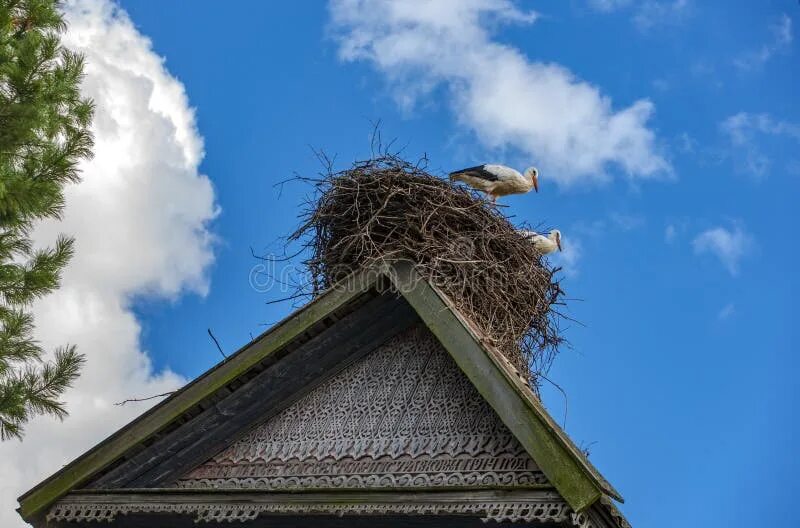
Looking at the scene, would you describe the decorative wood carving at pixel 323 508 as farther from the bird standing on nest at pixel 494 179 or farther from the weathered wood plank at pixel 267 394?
the bird standing on nest at pixel 494 179

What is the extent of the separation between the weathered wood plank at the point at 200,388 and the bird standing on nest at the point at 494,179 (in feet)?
14.3

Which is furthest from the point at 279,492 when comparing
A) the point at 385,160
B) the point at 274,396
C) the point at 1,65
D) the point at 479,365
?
the point at 1,65

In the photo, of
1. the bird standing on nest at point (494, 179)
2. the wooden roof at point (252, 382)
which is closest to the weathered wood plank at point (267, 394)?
the wooden roof at point (252, 382)

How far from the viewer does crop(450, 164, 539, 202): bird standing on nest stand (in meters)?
10.1

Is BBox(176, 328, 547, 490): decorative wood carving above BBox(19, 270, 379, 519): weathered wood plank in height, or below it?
below

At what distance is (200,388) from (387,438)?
1229 mm

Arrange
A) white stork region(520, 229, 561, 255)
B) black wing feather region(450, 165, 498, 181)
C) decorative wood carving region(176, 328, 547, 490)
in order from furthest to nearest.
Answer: black wing feather region(450, 165, 498, 181)
white stork region(520, 229, 561, 255)
decorative wood carving region(176, 328, 547, 490)

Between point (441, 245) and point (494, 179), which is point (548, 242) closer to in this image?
point (494, 179)

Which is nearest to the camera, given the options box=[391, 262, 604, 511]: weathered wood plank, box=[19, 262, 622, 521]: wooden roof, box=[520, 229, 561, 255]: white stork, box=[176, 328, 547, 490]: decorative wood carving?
box=[391, 262, 604, 511]: weathered wood plank

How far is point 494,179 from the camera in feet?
33.4

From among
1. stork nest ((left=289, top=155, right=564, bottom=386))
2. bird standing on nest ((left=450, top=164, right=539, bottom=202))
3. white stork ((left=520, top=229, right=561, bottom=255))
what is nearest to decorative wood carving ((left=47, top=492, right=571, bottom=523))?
stork nest ((left=289, top=155, right=564, bottom=386))

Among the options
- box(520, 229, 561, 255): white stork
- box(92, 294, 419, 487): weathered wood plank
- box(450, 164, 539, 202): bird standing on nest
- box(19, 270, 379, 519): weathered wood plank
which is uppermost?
box(450, 164, 539, 202): bird standing on nest

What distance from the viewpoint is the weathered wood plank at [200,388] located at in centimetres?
577

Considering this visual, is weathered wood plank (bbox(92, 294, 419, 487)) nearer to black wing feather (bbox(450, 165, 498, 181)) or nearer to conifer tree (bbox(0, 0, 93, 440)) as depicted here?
conifer tree (bbox(0, 0, 93, 440))
